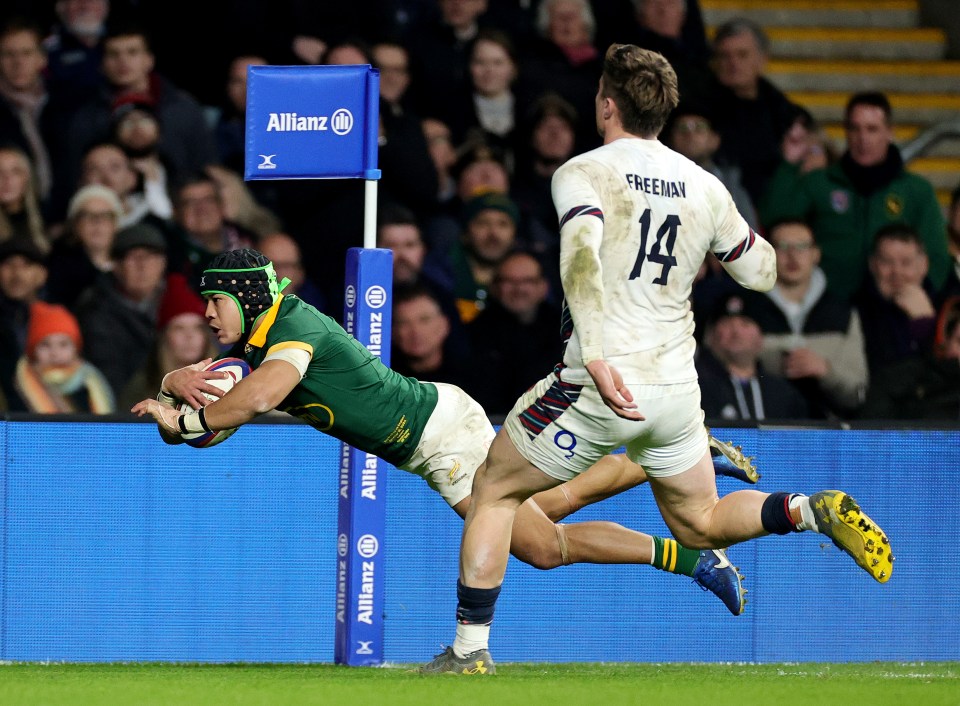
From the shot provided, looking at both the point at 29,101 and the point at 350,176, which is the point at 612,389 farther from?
the point at 29,101

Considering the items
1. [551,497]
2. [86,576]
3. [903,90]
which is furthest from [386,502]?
[903,90]

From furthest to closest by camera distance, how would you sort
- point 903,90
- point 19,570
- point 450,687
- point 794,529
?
1. point 903,90
2. point 19,570
3. point 794,529
4. point 450,687

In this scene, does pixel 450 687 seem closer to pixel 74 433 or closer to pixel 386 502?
pixel 386 502

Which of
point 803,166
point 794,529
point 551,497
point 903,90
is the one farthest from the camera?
point 903,90

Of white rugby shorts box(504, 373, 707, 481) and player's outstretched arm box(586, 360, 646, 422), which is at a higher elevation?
player's outstretched arm box(586, 360, 646, 422)

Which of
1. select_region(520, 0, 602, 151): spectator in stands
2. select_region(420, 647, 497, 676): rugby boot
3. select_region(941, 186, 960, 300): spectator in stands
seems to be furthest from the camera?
select_region(520, 0, 602, 151): spectator in stands

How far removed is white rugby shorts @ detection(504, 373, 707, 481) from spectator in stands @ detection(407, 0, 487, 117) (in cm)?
494

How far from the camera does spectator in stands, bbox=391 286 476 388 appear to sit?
30.8 feet

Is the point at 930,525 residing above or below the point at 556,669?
above

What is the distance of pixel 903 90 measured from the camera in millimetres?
13047

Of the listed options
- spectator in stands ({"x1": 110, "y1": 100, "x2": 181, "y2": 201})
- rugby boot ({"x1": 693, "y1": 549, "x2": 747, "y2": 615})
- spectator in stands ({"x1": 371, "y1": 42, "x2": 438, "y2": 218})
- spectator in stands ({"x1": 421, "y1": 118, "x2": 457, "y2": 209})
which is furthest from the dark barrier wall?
spectator in stands ({"x1": 421, "y1": 118, "x2": 457, "y2": 209})

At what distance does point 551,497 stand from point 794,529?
115 centimetres

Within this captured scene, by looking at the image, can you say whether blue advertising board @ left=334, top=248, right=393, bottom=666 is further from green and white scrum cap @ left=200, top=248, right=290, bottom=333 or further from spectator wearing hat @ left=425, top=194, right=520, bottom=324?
spectator wearing hat @ left=425, top=194, right=520, bottom=324

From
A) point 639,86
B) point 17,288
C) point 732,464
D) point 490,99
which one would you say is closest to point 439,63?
point 490,99
